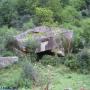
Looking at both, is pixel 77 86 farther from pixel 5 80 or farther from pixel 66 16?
pixel 66 16

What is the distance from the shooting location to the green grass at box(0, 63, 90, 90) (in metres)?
11.0

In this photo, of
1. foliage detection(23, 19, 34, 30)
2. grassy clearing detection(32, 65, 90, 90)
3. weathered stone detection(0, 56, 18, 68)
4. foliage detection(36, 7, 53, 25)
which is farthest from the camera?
foliage detection(36, 7, 53, 25)

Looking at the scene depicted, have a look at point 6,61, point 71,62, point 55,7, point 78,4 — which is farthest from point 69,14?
point 6,61

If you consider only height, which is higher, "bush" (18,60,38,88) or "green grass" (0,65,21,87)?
"bush" (18,60,38,88)

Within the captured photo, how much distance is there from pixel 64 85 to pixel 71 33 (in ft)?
14.1

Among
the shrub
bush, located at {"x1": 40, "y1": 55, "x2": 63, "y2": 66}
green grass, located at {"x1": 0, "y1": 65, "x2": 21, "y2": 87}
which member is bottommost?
green grass, located at {"x1": 0, "y1": 65, "x2": 21, "y2": 87}

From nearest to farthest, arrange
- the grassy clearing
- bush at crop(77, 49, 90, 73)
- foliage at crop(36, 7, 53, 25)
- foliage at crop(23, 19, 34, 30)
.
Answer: the grassy clearing < bush at crop(77, 49, 90, 73) < foliage at crop(23, 19, 34, 30) < foliage at crop(36, 7, 53, 25)

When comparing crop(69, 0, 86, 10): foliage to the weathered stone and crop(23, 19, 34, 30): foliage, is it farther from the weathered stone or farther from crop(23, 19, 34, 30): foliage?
the weathered stone

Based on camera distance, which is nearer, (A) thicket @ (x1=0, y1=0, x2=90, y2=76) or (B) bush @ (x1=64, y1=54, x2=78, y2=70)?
(B) bush @ (x1=64, y1=54, x2=78, y2=70)

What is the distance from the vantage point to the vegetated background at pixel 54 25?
11246 millimetres

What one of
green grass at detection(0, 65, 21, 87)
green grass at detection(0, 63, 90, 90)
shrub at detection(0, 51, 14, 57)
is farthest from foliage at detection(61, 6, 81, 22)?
green grass at detection(0, 65, 21, 87)

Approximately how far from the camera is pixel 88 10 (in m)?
21.0

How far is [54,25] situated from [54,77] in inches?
197

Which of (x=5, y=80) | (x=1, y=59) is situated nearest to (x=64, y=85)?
(x=5, y=80)
